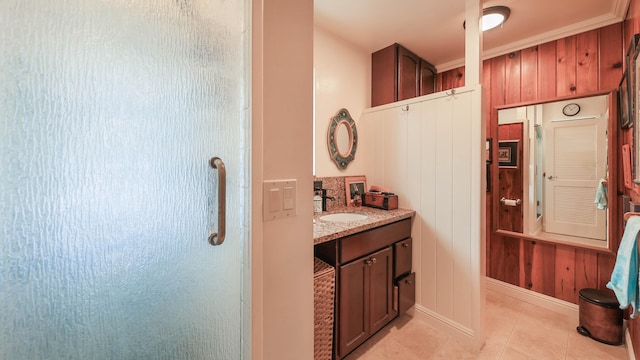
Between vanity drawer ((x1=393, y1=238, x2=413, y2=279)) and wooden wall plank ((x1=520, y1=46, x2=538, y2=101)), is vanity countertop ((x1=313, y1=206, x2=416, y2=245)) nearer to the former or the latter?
vanity drawer ((x1=393, y1=238, x2=413, y2=279))

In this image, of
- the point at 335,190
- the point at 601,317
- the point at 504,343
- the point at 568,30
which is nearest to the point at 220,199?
the point at 335,190

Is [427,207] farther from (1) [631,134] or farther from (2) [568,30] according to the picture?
(2) [568,30]

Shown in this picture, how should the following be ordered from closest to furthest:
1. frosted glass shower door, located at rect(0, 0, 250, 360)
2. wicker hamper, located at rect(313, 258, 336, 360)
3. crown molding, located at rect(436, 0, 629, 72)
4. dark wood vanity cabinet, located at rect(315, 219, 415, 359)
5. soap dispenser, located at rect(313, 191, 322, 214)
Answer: frosted glass shower door, located at rect(0, 0, 250, 360) → wicker hamper, located at rect(313, 258, 336, 360) → dark wood vanity cabinet, located at rect(315, 219, 415, 359) → crown molding, located at rect(436, 0, 629, 72) → soap dispenser, located at rect(313, 191, 322, 214)

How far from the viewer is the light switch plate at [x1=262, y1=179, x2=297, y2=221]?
2.69 feet

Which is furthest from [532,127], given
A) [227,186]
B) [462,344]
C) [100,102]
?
[100,102]

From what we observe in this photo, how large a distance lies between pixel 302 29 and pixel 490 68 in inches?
97.2

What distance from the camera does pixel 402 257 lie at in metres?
2.00

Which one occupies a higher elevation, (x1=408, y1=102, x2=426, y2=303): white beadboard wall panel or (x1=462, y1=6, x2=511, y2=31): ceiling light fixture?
(x1=462, y1=6, x2=511, y2=31): ceiling light fixture

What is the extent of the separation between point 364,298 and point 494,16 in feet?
7.62

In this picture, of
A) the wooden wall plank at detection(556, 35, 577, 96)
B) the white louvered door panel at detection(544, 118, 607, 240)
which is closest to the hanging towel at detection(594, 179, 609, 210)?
the white louvered door panel at detection(544, 118, 607, 240)

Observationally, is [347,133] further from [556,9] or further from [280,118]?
[556,9]

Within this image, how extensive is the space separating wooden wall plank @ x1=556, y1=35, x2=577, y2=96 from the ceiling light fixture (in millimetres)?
615

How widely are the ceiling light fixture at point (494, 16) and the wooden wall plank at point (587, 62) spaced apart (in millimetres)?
680

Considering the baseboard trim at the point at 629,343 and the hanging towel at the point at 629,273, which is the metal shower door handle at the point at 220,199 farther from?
the baseboard trim at the point at 629,343
